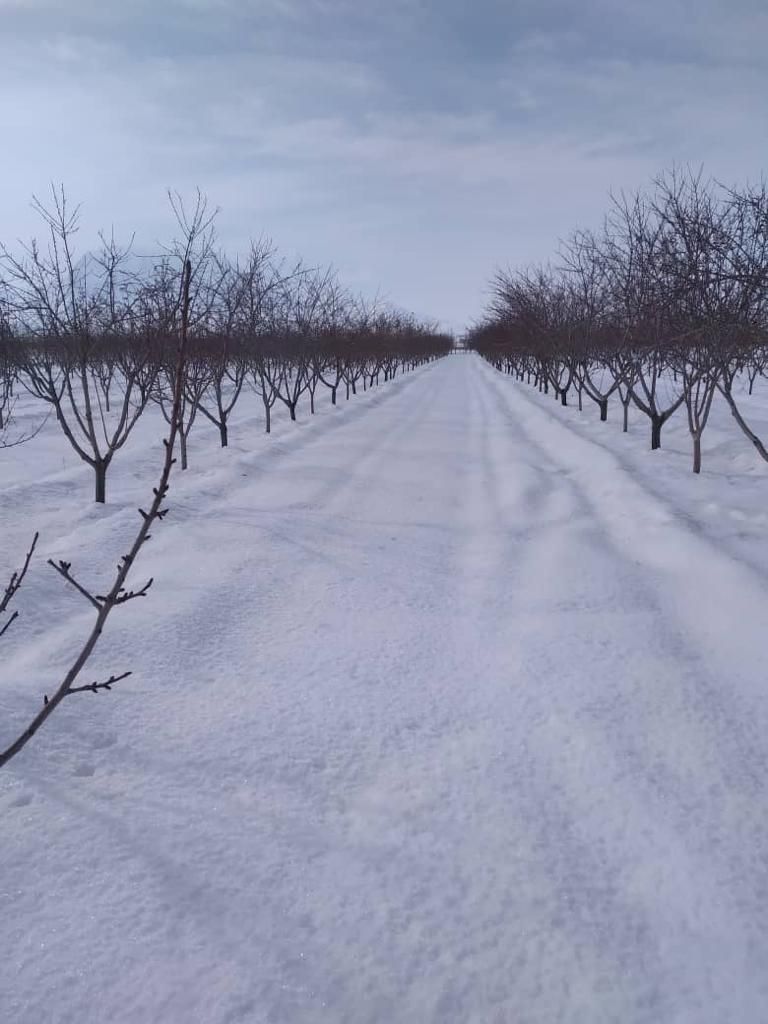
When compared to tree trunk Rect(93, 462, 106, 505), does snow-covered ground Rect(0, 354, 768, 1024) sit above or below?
below

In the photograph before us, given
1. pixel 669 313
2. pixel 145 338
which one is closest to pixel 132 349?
pixel 145 338

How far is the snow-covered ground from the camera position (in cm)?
191

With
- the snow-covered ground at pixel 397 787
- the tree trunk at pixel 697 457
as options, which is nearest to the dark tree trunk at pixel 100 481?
the snow-covered ground at pixel 397 787

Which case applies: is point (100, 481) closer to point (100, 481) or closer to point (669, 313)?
point (100, 481)

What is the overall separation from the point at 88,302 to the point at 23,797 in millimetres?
6850

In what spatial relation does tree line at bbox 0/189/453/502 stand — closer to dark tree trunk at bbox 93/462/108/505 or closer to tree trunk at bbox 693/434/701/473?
dark tree trunk at bbox 93/462/108/505

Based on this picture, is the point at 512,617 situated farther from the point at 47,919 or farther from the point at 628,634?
the point at 47,919

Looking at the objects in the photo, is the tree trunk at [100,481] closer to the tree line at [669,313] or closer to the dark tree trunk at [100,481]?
the dark tree trunk at [100,481]

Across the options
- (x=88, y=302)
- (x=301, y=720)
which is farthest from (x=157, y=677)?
(x=88, y=302)

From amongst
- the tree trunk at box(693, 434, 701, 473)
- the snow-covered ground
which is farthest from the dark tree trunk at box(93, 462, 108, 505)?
the tree trunk at box(693, 434, 701, 473)

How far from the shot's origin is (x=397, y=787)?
272cm

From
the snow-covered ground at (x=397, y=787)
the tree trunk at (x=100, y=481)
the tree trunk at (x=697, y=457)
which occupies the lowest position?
the snow-covered ground at (x=397, y=787)

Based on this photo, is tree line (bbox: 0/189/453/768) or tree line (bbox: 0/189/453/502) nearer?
tree line (bbox: 0/189/453/768)

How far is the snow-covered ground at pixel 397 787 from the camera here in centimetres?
191
